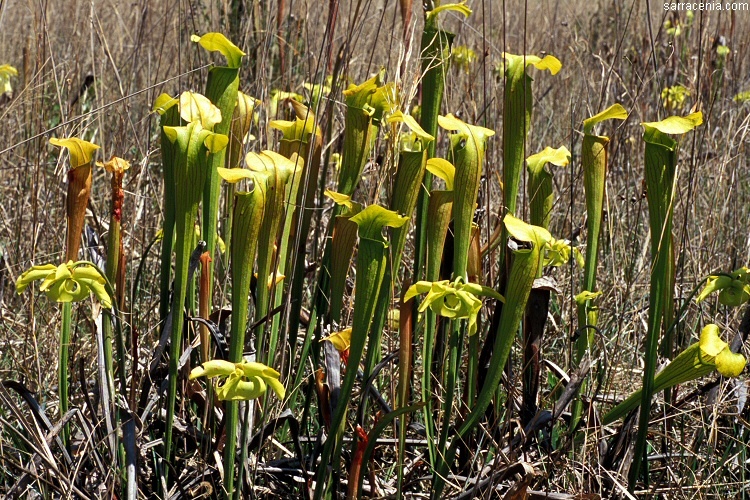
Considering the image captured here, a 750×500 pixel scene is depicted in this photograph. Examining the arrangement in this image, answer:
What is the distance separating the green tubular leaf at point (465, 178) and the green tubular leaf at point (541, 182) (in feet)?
0.45

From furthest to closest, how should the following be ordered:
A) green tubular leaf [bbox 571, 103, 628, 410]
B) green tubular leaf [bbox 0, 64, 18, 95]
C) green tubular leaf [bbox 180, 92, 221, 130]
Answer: green tubular leaf [bbox 0, 64, 18, 95]
green tubular leaf [bbox 571, 103, 628, 410]
green tubular leaf [bbox 180, 92, 221, 130]

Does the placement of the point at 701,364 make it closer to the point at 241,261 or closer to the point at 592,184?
the point at 592,184

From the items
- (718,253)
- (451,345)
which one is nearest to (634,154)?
(718,253)

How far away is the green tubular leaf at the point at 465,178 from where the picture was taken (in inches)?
39.4

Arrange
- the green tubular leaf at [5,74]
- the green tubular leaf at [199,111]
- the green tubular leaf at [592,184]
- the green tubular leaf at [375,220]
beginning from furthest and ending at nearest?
the green tubular leaf at [5,74], the green tubular leaf at [592,184], the green tubular leaf at [199,111], the green tubular leaf at [375,220]

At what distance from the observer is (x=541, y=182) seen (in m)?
1.13

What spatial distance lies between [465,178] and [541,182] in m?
0.18

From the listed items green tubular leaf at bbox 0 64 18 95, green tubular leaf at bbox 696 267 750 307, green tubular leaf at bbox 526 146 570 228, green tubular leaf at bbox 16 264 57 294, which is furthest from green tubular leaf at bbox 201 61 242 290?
green tubular leaf at bbox 0 64 18 95

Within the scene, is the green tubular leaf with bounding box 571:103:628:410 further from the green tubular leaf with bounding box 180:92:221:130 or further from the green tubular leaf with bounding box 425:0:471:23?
the green tubular leaf with bounding box 180:92:221:130

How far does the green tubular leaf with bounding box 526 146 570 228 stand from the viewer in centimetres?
113

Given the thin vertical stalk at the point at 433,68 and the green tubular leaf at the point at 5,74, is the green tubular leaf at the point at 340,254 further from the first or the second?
the green tubular leaf at the point at 5,74

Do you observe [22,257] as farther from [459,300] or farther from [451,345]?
[459,300]

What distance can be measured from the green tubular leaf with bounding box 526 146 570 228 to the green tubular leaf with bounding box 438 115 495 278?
14 centimetres

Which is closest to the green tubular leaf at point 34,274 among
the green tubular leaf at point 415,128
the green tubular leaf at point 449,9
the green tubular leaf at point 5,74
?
the green tubular leaf at point 415,128
